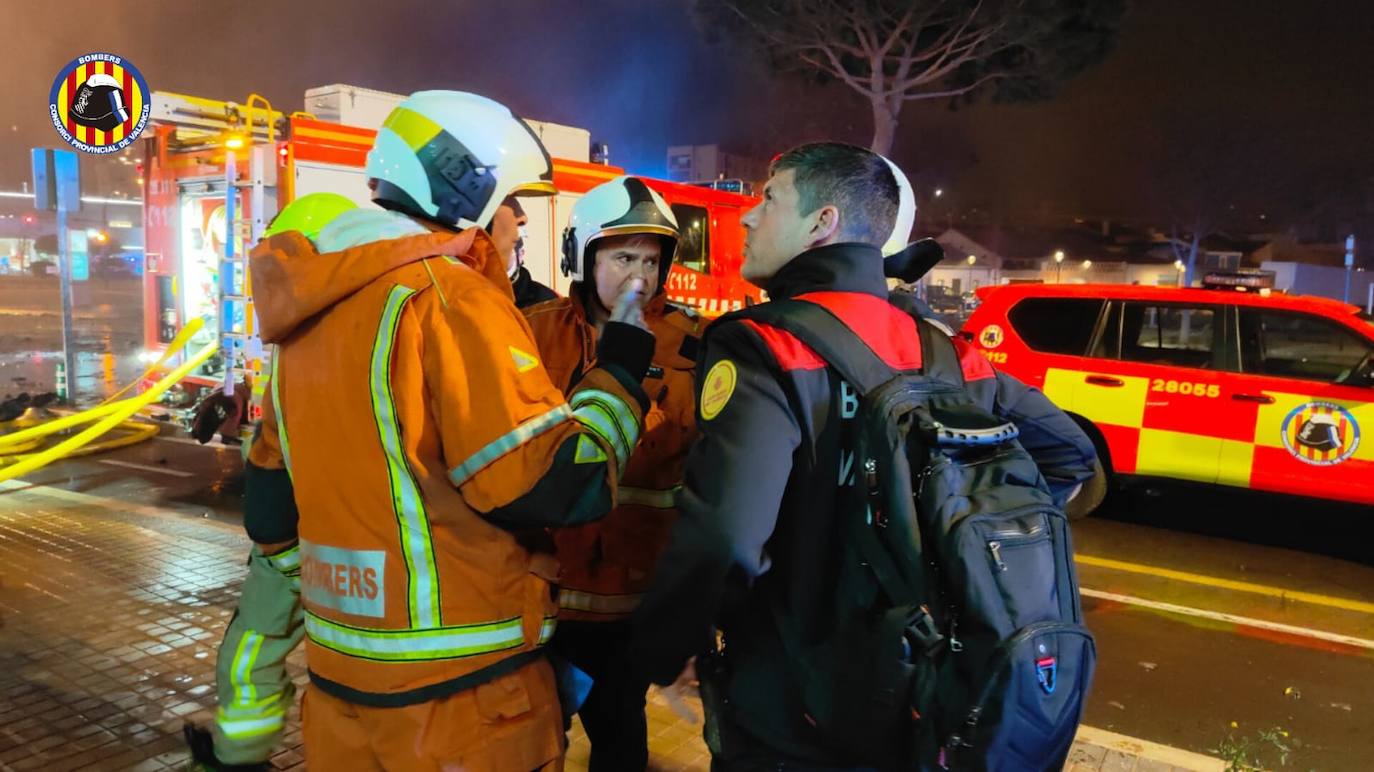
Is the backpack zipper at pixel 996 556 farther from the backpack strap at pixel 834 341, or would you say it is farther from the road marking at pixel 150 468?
the road marking at pixel 150 468

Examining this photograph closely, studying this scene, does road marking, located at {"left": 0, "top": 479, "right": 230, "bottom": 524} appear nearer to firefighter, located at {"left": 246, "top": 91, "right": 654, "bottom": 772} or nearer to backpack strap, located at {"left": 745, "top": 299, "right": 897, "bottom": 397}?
firefighter, located at {"left": 246, "top": 91, "right": 654, "bottom": 772}

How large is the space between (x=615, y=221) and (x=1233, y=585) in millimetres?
4890

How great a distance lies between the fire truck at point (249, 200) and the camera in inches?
269

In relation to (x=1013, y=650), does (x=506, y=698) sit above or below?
below

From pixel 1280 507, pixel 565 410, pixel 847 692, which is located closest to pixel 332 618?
pixel 565 410

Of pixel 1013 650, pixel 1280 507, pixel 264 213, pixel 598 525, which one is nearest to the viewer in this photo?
pixel 1013 650

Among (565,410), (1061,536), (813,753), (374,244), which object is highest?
(374,244)

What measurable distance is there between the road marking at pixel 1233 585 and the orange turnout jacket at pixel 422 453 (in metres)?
5.26

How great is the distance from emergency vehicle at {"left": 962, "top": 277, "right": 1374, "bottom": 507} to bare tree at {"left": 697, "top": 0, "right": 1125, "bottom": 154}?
14.6 meters

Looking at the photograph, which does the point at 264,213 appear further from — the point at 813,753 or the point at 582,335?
the point at 813,753

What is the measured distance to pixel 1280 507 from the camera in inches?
300

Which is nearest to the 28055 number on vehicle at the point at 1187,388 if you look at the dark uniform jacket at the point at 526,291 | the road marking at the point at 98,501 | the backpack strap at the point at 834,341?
the dark uniform jacket at the point at 526,291

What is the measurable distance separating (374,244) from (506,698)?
0.84m

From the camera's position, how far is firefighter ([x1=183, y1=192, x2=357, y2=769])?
196 cm
